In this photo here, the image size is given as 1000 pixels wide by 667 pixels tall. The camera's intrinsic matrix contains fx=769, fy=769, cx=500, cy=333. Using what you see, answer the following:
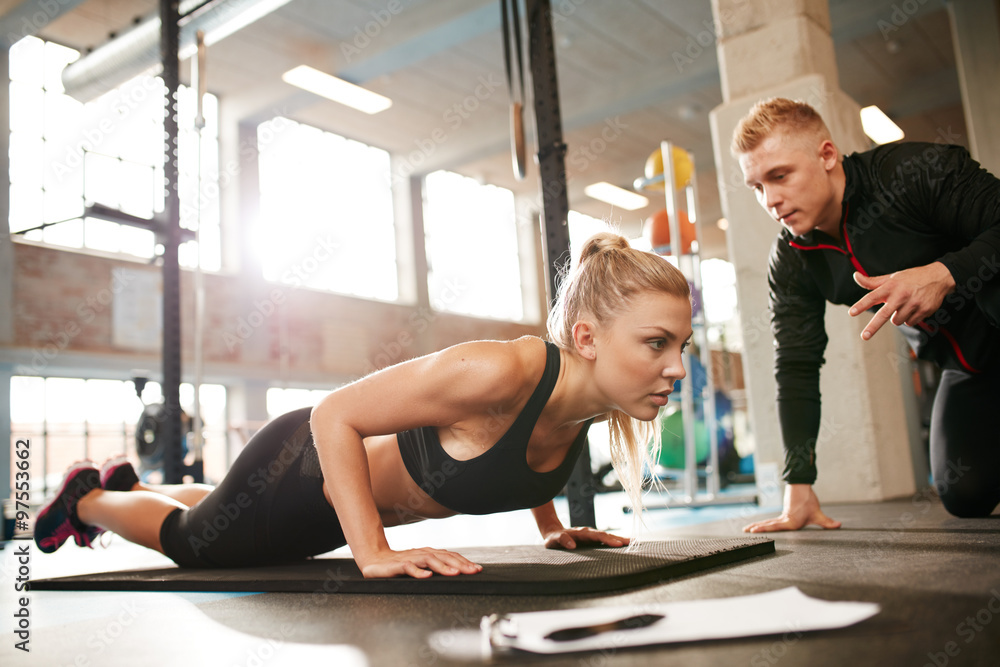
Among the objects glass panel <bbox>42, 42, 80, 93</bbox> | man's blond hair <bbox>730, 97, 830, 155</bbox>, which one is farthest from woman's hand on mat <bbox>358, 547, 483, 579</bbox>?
glass panel <bbox>42, 42, 80, 93</bbox>

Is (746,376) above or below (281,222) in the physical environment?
below

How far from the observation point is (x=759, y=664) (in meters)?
0.78

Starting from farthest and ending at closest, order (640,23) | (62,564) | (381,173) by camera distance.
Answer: (381,173) → (640,23) → (62,564)

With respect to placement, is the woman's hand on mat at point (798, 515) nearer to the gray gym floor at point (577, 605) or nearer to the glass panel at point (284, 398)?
the gray gym floor at point (577, 605)

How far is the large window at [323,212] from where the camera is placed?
8.66 meters

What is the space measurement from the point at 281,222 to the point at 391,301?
177cm

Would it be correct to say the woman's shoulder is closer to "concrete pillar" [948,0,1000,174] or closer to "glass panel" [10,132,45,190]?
"concrete pillar" [948,0,1000,174]

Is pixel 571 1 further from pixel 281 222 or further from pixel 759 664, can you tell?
pixel 759 664

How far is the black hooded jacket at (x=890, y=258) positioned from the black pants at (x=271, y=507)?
1.20 meters

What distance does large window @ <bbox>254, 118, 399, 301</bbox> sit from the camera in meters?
8.66

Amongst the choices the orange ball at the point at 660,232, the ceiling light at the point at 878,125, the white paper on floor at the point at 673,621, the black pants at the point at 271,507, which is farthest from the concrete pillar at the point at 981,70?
the white paper on floor at the point at 673,621

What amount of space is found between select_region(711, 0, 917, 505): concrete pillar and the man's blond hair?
59.0 inches

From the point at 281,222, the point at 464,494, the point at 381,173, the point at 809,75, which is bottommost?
the point at 464,494

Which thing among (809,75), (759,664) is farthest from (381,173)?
(759,664)
